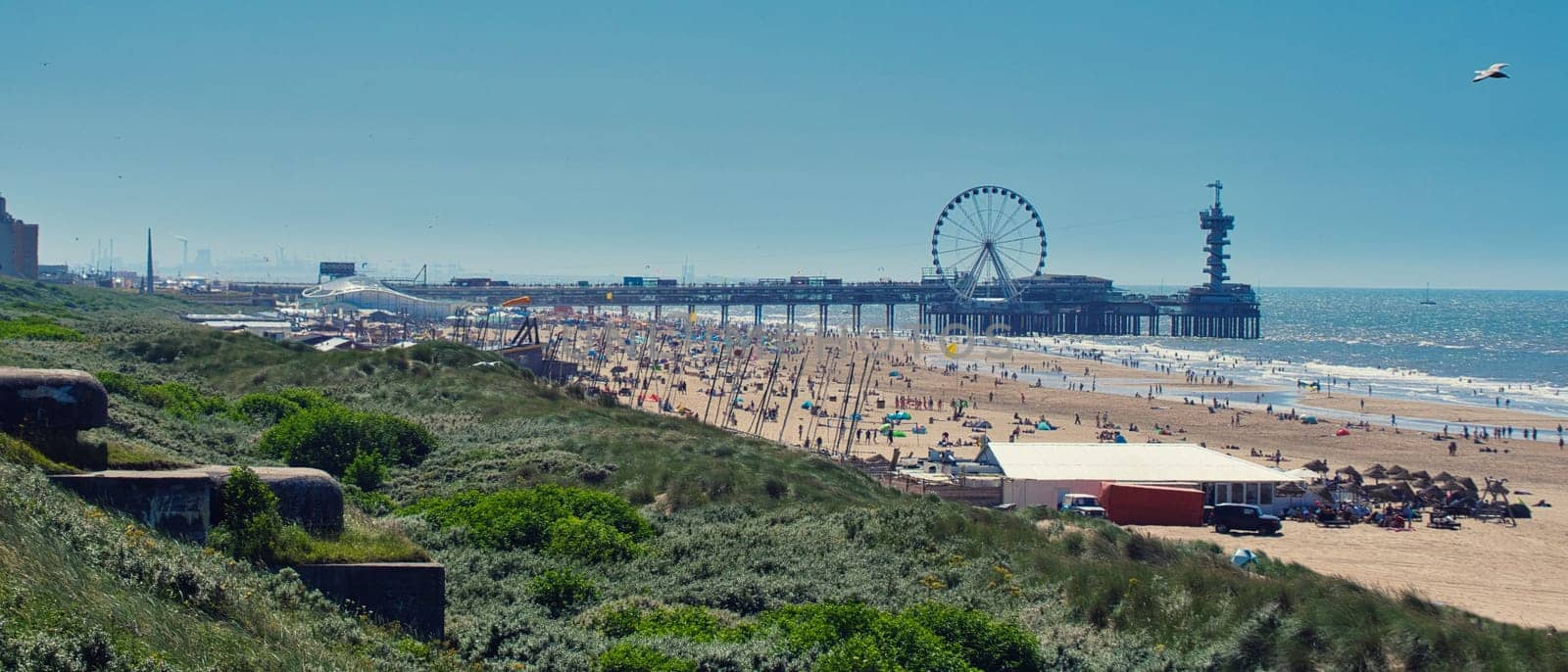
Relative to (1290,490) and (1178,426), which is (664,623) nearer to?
(1290,490)

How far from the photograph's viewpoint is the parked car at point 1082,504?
25.1m

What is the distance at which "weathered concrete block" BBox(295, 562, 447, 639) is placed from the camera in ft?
34.5

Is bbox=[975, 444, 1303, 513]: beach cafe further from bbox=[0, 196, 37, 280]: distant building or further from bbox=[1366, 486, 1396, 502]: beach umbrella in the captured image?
bbox=[0, 196, 37, 280]: distant building

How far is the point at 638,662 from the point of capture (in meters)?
9.92

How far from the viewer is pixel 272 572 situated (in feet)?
33.9

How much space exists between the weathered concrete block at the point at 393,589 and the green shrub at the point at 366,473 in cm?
817

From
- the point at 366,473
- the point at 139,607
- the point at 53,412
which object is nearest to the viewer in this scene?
the point at 139,607

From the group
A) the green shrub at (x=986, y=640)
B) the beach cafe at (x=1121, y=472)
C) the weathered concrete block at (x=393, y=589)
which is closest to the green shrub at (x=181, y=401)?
the weathered concrete block at (x=393, y=589)

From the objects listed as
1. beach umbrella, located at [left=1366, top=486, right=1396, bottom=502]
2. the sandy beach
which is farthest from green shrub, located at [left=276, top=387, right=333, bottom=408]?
beach umbrella, located at [left=1366, top=486, right=1396, bottom=502]

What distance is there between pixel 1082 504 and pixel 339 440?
15.3 m

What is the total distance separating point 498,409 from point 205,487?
17.4m

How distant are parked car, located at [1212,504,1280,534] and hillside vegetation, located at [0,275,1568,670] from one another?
7356mm

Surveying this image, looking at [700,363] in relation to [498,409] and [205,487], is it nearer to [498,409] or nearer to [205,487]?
[498,409]

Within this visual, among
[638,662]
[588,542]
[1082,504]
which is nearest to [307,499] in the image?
[588,542]
